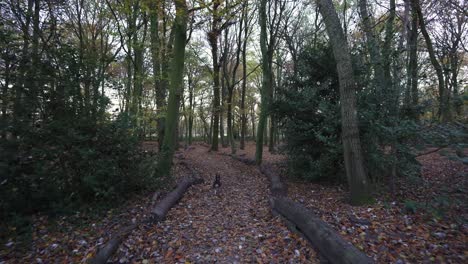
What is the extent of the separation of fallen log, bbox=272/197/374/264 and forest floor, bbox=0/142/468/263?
18 cm

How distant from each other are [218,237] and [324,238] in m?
1.86

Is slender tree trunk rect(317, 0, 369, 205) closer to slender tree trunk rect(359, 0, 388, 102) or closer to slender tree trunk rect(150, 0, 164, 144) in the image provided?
slender tree trunk rect(359, 0, 388, 102)

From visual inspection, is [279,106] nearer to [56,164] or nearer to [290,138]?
[290,138]

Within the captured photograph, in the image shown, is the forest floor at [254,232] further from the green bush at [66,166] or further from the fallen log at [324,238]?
the green bush at [66,166]

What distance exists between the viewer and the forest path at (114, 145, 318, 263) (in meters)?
3.42

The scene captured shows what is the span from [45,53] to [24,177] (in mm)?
2710

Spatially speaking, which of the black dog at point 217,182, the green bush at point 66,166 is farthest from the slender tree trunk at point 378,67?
the green bush at point 66,166

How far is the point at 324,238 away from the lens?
3.20 metres

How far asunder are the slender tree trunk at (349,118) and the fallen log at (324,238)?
1521 millimetres

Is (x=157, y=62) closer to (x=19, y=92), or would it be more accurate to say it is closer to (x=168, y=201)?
(x=19, y=92)

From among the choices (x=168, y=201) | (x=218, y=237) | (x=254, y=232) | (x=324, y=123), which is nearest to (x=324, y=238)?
(x=254, y=232)

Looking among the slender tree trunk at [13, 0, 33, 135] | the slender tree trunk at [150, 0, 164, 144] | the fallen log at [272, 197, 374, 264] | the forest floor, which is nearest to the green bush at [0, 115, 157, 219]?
the slender tree trunk at [13, 0, 33, 135]

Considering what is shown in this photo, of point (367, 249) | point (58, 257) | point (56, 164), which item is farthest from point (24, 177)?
point (367, 249)

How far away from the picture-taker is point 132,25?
10.2 meters
